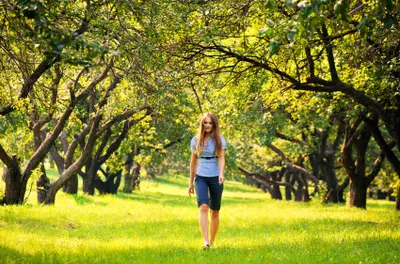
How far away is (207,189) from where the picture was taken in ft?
32.1

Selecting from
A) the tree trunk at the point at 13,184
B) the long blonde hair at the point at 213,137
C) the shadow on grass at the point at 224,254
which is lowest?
the shadow on grass at the point at 224,254

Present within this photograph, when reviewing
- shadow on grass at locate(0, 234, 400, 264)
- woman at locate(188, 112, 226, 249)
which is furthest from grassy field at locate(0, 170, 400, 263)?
woman at locate(188, 112, 226, 249)

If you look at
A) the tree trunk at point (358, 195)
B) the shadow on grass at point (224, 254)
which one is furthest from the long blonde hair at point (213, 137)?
the tree trunk at point (358, 195)

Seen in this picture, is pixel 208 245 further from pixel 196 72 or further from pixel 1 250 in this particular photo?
pixel 196 72

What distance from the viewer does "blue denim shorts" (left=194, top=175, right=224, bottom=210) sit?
9.66 metres

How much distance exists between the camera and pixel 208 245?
32.2 ft

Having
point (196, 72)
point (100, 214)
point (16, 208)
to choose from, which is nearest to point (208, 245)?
point (196, 72)

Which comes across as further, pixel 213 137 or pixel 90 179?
pixel 90 179

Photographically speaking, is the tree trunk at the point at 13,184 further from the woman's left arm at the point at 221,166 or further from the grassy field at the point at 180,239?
the woman's left arm at the point at 221,166

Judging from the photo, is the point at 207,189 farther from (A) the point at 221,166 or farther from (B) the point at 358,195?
(B) the point at 358,195

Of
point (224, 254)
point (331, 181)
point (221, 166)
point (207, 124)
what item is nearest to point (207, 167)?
point (221, 166)

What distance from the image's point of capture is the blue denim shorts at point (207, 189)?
9.66 metres

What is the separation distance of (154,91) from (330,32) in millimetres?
4257

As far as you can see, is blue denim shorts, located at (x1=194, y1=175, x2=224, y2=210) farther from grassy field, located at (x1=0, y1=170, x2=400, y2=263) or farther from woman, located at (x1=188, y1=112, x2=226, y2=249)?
grassy field, located at (x1=0, y1=170, x2=400, y2=263)
